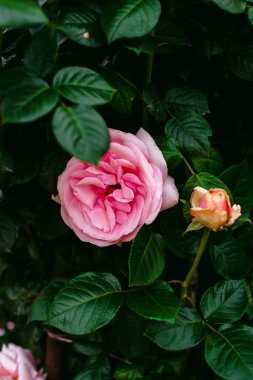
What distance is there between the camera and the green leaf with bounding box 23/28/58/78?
2.32ft

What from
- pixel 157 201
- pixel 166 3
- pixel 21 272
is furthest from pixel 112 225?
pixel 21 272

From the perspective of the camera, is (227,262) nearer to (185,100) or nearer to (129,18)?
(185,100)

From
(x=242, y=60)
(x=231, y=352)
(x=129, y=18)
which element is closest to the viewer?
(x=129, y=18)

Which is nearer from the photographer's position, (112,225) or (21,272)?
(112,225)

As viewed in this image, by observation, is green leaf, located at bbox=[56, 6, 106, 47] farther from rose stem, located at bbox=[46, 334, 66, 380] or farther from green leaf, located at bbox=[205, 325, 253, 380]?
rose stem, located at bbox=[46, 334, 66, 380]

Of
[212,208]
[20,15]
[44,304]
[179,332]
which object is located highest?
[20,15]

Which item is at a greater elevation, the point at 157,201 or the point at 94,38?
the point at 94,38

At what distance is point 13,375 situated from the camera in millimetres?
1067

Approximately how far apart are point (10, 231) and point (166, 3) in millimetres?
471

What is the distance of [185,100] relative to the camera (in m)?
0.88

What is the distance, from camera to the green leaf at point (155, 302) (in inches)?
30.7

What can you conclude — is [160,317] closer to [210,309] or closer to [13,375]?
[210,309]

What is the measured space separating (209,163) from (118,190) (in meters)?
0.17

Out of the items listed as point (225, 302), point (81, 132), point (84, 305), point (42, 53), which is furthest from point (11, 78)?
point (225, 302)
